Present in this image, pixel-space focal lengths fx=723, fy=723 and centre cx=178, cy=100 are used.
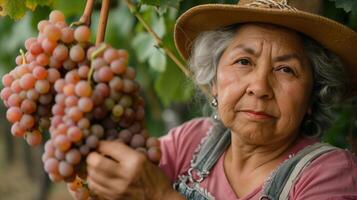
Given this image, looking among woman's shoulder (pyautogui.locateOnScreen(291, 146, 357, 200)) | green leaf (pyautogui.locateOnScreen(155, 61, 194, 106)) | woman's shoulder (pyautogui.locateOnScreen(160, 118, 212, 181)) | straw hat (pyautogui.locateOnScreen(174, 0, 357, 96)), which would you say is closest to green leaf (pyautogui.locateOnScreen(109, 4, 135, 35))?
green leaf (pyautogui.locateOnScreen(155, 61, 194, 106))

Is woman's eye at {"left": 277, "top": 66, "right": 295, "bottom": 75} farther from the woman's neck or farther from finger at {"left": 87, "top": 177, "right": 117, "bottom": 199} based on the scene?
finger at {"left": 87, "top": 177, "right": 117, "bottom": 199}

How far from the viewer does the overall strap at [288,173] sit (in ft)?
7.82

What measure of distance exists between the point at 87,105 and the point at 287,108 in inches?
34.5

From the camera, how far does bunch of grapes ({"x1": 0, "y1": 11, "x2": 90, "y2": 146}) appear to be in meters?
1.91

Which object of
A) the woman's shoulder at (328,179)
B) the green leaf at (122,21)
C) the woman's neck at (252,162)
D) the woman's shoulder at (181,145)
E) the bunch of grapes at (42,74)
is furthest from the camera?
the green leaf at (122,21)

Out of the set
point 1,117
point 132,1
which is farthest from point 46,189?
point 132,1

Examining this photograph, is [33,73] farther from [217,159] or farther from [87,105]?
[217,159]

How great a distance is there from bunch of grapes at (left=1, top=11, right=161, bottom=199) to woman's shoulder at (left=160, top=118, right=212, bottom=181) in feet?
2.98

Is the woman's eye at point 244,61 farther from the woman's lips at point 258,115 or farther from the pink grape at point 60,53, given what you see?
the pink grape at point 60,53

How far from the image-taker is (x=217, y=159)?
2.80 metres

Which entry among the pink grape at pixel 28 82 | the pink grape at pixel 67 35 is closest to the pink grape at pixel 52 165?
the pink grape at pixel 28 82

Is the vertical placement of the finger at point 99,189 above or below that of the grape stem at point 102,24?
below

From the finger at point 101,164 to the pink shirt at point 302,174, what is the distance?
27.3 inches

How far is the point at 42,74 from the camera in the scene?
1899 millimetres
